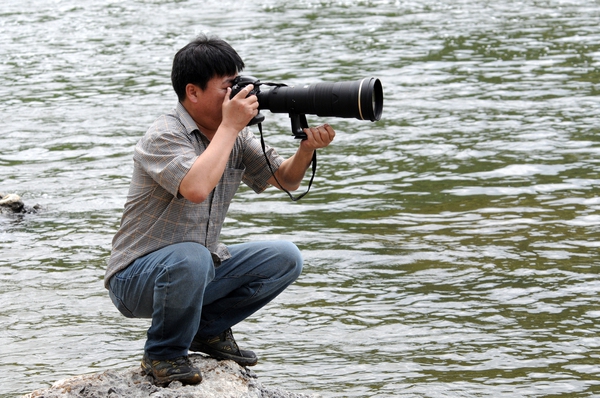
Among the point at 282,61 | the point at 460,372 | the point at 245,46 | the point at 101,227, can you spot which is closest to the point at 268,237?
the point at 101,227

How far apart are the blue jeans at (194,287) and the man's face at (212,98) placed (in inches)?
20.4

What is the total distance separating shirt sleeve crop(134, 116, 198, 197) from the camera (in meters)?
3.59

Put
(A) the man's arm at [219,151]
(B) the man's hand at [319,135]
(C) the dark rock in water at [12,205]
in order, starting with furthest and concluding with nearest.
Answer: (C) the dark rock in water at [12,205], (B) the man's hand at [319,135], (A) the man's arm at [219,151]

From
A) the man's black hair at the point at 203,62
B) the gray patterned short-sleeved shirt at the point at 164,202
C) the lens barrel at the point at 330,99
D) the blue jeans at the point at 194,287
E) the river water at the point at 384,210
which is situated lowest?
the river water at the point at 384,210

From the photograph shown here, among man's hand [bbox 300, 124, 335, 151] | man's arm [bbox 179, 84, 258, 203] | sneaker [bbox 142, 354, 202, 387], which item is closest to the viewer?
man's arm [bbox 179, 84, 258, 203]

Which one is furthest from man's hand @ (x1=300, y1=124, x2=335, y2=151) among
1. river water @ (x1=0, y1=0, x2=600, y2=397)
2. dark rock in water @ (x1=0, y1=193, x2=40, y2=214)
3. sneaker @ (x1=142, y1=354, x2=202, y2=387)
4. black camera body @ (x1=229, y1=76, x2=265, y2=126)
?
dark rock in water @ (x1=0, y1=193, x2=40, y2=214)

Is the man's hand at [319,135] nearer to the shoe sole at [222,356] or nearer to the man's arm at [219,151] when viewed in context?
the man's arm at [219,151]

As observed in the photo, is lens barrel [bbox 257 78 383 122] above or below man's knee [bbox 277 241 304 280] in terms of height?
above

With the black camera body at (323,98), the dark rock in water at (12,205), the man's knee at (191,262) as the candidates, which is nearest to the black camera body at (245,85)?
the black camera body at (323,98)

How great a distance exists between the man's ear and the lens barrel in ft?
0.77

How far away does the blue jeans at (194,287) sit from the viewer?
141 inches

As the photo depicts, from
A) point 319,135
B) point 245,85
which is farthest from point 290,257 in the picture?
point 245,85

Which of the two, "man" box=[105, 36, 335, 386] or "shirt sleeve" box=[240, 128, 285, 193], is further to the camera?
"shirt sleeve" box=[240, 128, 285, 193]

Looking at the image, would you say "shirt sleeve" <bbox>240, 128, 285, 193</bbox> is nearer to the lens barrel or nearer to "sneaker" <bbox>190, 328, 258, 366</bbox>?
the lens barrel
